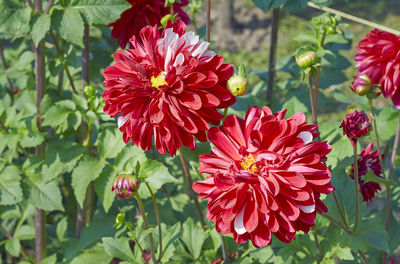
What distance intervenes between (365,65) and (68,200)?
122 centimetres

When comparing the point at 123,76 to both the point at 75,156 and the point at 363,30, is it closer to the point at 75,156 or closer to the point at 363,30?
the point at 75,156

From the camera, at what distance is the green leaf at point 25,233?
5.31ft

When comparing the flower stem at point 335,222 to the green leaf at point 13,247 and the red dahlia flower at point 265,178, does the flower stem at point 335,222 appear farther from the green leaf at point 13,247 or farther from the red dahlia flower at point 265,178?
the green leaf at point 13,247

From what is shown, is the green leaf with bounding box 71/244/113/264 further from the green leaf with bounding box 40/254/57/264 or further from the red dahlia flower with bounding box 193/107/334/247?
the red dahlia flower with bounding box 193/107/334/247

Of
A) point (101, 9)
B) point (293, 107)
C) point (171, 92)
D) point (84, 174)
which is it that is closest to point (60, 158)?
point (84, 174)

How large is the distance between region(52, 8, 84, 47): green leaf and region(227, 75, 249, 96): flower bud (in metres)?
0.52

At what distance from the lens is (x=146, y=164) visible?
114cm

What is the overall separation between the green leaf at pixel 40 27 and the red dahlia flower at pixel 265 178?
22.9 inches

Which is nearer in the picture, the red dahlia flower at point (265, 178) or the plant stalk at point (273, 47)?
the red dahlia flower at point (265, 178)

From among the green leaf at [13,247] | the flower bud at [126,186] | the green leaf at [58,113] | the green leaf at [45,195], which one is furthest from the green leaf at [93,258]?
the flower bud at [126,186]

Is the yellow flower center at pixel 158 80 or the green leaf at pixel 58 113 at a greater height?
the yellow flower center at pixel 158 80

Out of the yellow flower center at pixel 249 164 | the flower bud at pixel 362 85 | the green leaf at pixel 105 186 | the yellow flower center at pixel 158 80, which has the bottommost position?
the green leaf at pixel 105 186

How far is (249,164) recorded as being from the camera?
88 centimetres

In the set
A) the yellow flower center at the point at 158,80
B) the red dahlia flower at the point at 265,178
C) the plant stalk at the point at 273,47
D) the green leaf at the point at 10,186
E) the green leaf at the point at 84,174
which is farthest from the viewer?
the plant stalk at the point at 273,47
